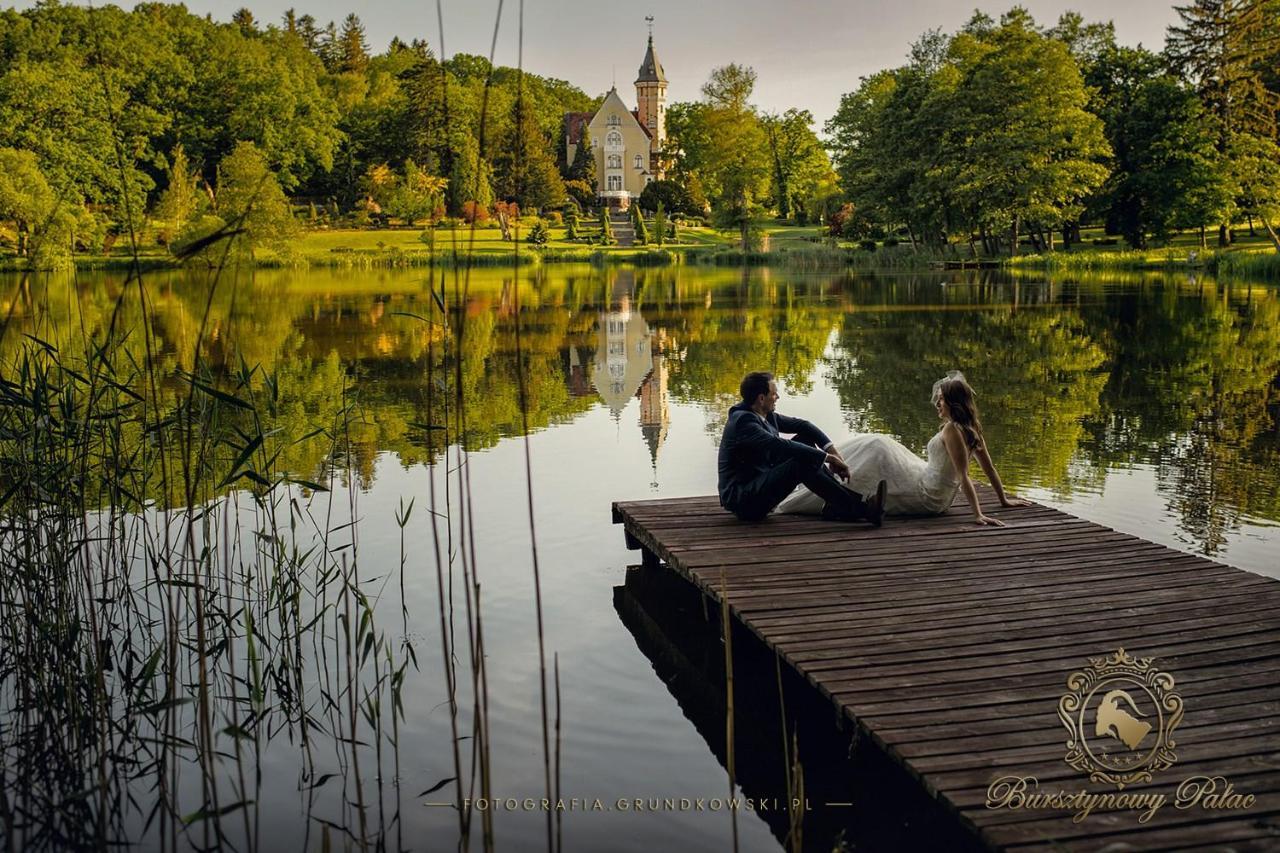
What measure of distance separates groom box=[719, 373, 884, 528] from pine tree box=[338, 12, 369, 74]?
78.5 meters

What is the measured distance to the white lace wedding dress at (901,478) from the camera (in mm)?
5965

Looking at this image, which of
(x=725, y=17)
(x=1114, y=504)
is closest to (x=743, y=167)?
(x=725, y=17)

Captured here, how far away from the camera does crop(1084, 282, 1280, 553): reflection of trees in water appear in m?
7.59

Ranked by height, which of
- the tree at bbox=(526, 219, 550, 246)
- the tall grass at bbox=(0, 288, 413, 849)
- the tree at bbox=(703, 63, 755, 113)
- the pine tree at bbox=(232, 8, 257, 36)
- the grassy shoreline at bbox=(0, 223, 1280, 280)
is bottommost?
the tall grass at bbox=(0, 288, 413, 849)

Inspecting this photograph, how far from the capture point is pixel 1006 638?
407 centimetres

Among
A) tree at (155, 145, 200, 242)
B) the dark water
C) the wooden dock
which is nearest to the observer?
the wooden dock

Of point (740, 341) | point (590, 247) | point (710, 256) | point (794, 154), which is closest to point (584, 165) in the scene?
point (794, 154)

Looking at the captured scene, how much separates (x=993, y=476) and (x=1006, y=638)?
219cm

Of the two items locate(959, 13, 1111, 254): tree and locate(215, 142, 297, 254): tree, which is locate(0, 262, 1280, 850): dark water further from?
locate(215, 142, 297, 254): tree

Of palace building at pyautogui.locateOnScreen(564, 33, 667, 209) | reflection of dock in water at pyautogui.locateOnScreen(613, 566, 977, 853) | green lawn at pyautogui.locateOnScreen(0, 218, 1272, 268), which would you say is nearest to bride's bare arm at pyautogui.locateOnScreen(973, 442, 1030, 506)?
reflection of dock in water at pyautogui.locateOnScreen(613, 566, 977, 853)

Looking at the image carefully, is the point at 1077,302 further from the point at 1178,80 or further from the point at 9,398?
the point at 9,398

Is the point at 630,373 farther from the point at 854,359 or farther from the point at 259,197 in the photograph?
the point at 259,197

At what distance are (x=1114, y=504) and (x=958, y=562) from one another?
2896 mm

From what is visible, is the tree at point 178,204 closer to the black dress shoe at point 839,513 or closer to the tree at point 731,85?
the tree at point 731,85
